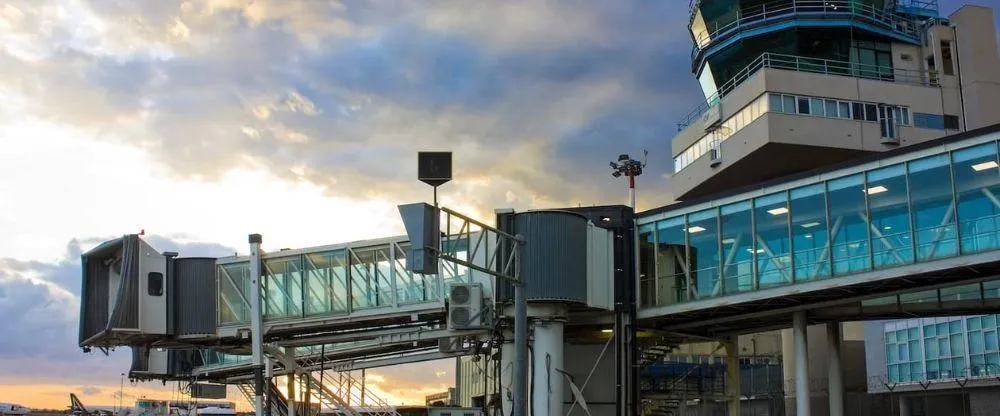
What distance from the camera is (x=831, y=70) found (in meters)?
72.4

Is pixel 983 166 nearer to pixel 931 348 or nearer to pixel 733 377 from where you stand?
pixel 733 377

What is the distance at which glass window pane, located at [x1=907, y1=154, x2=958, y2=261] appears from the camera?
35.1m

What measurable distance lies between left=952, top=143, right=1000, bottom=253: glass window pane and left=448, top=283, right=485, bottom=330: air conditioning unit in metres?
18.3

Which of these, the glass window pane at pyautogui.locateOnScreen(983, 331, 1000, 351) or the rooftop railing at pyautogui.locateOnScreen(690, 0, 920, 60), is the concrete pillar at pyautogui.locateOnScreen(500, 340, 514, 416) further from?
the glass window pane at pyautogui.locateOnScreen(983, 331, 1000, 351)

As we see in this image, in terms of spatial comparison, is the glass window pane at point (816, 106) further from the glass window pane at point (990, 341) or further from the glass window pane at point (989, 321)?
the glass window pane at point (990, 341)

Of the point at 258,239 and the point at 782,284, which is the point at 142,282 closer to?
the point at 258,239

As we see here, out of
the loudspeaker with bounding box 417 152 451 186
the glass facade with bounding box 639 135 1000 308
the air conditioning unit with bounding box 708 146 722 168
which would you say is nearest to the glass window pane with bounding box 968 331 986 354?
the air conditioning unit with bounding box 708 146 722 168

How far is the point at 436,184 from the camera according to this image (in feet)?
76.2

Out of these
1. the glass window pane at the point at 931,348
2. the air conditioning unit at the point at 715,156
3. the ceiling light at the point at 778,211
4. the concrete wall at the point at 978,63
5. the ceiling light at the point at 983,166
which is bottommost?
the glass window pane at the point at 931,348

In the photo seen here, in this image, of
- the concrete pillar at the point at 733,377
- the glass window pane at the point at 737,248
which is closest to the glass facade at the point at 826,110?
the concrete pillar at the point at 733,377

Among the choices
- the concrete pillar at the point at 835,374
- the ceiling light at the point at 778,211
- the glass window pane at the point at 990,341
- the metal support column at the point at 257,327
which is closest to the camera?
the ceiling light at the point at 778,211

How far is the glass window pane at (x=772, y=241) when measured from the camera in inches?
1558

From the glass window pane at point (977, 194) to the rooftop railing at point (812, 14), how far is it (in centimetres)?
3792

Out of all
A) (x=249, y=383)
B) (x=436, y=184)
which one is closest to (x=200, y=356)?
(x=249, y=383)
